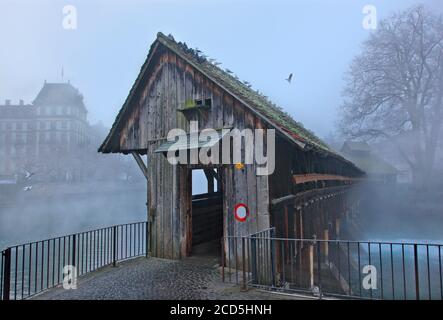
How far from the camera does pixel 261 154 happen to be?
25.1 feet

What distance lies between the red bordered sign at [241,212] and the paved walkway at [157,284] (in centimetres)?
152

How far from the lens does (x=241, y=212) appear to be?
7.86m

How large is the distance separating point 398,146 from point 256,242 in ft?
121

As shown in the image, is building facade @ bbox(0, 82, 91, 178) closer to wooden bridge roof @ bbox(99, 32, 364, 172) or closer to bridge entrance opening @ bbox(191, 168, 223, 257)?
bridge entrance opening @ bbox(191, 168, 223, 257)

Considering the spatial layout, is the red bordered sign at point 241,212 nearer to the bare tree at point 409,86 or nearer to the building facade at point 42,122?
the bare tree at point 409,86

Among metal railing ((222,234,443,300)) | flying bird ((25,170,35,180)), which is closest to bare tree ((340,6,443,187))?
metal railing ((222,234,443,300))

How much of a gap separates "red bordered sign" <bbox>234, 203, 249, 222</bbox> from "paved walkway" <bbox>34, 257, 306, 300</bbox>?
1.52 m

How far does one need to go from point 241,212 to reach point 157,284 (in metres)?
2.67

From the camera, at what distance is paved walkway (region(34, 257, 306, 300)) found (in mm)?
6227

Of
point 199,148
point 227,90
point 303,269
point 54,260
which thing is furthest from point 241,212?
point 54,260

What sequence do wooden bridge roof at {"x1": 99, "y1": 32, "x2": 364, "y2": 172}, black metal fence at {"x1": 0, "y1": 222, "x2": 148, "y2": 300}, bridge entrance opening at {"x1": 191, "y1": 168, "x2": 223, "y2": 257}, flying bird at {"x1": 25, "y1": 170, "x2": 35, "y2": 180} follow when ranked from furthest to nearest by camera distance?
1. flying bird at {"x1": 25, "y1": 170, "x2": 35, "y2": 180}
2. bridge entrance opening at {"x1": 191, "y1": 168, "x2": 223, "y2": 257}
3. wooden bridge roof at {"x1": 99, "y1": 32, "x2": 364, "y2": 172}
4. black metal fence at {"x1": 0, "y1": 222, "x2": 148, "y2": 300}

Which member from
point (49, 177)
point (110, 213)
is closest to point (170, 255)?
point (110, 213)
